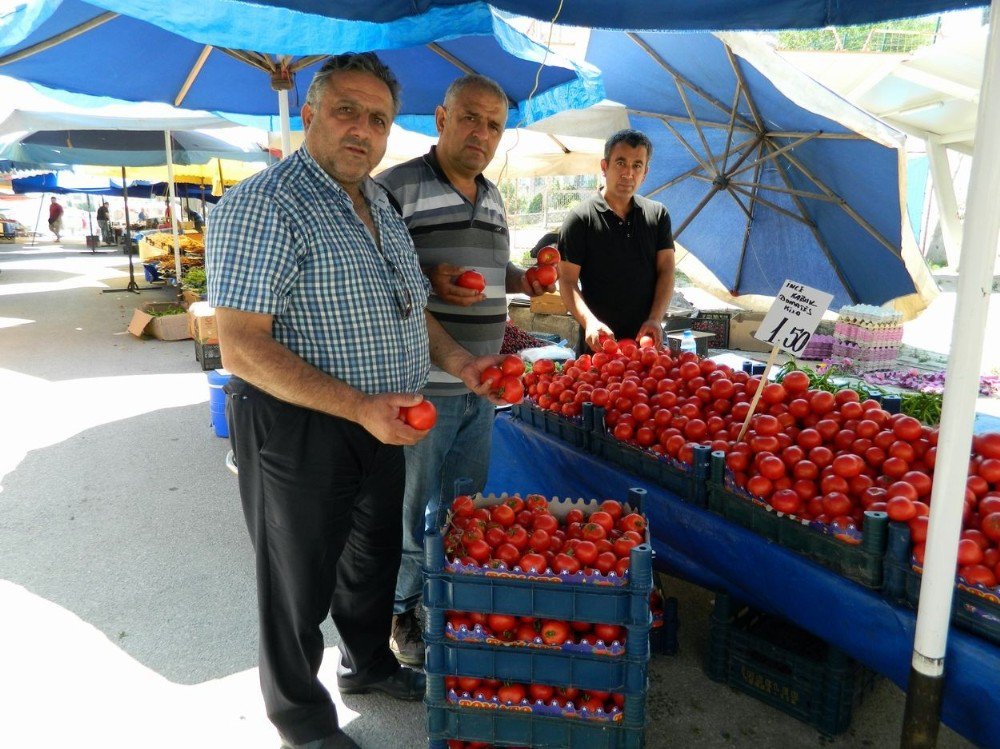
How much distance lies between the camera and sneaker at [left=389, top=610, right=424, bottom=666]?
2.72m

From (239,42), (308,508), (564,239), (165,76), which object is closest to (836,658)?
(308,508)

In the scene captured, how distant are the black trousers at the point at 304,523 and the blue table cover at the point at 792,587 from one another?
0.97 meters

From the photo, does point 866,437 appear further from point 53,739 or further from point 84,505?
point 84,505

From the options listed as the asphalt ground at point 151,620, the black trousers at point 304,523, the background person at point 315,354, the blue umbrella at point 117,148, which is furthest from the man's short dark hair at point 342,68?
the blue umbrella at point 117,148

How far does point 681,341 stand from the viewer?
20.4ft

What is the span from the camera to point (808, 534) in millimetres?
2080

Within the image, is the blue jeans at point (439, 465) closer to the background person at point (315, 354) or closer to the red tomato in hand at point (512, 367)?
the background person at point (315, 354)

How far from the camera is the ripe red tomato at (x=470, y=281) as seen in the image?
239 cm

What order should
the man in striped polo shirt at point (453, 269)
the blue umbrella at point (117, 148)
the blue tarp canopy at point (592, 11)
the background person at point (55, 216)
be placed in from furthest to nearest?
the background person at point (55, 216) < the blue umbrella at point (117, 148) < the man in striped polo shirt at point (453, 269) < the blue tarp canopy at point (592, 11)

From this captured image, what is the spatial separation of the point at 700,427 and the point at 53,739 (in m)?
2.52

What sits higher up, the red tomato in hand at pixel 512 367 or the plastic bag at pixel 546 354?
the red tomato in hand at pixel 512 367

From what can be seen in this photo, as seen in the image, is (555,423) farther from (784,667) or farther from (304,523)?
(304,523)

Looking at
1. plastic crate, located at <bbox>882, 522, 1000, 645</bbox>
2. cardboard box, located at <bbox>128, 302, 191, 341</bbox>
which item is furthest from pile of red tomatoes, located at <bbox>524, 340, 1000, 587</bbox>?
cardboard box, located at <bbox>128, 302, 191, 341</bbox>

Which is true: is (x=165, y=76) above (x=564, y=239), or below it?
above
